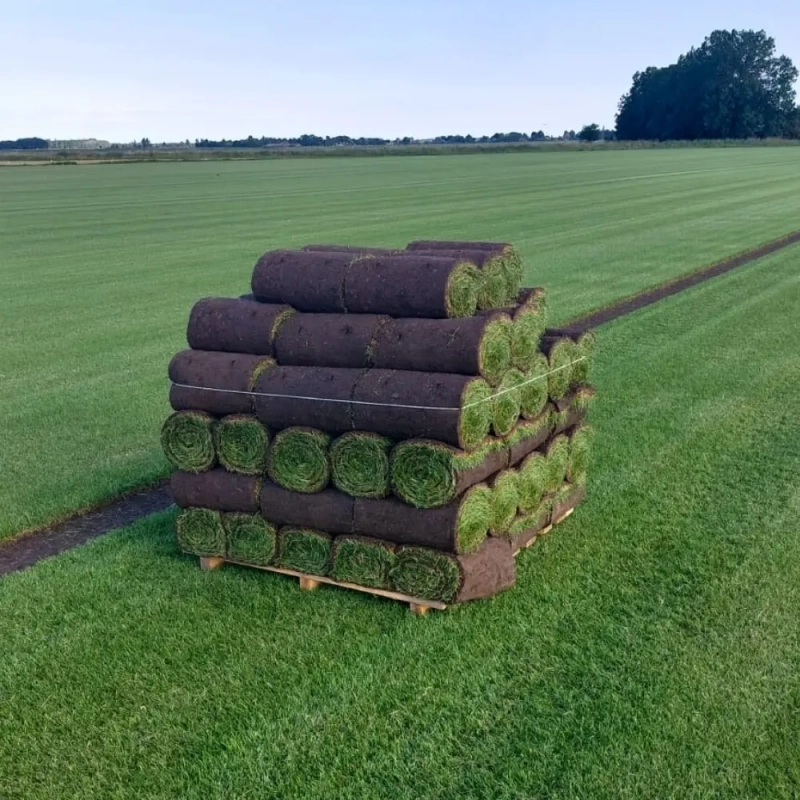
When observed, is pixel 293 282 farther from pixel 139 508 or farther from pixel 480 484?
pixel 139 508

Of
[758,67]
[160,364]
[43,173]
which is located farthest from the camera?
[758,67]

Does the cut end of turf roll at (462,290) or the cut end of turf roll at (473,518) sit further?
the cut end of turf roll at (462,290)

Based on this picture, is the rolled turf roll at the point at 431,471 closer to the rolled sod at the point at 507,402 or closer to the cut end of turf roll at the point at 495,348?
the rolled sod at the point at 507,402

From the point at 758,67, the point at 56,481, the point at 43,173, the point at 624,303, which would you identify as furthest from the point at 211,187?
the point at 758,67

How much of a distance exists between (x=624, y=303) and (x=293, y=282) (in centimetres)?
1426

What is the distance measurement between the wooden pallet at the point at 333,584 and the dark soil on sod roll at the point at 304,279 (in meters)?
2.21

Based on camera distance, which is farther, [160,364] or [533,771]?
[160,364]

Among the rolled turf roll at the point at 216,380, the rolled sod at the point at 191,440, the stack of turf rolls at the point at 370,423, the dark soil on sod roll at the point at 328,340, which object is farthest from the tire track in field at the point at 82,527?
the dark soil on sod roll at the point at 328,340

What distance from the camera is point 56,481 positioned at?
1050cm

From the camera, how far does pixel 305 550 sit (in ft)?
25.2

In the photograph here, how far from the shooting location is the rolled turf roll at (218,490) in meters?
7.86

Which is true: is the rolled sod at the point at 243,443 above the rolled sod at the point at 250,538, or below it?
above

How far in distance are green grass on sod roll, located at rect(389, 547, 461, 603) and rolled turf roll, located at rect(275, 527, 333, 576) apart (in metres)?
0.61

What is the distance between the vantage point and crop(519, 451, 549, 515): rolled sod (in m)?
8.06
